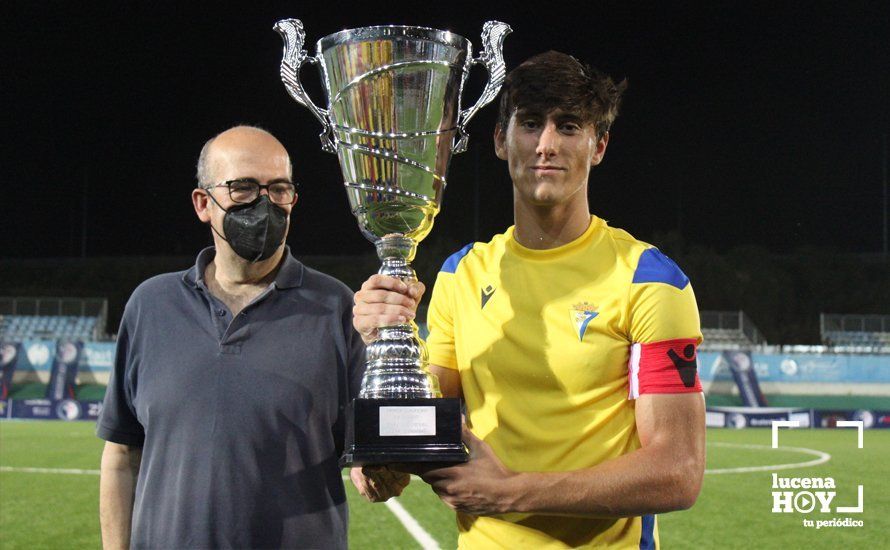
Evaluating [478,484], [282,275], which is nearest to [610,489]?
[478,484]

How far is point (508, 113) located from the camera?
7.09 feet

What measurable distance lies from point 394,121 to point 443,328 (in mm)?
563

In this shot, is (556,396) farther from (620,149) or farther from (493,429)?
(620,149)

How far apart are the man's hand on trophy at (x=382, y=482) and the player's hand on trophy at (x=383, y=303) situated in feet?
1.10

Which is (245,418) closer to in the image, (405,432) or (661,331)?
(405,432)

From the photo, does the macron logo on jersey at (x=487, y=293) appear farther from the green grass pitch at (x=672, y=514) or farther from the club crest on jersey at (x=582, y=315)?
the green grass pitch at (x=672, y=514)

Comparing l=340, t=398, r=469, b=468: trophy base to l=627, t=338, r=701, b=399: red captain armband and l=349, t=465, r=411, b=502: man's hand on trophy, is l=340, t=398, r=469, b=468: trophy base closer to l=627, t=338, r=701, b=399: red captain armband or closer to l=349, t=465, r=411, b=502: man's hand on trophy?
l=349, t=465, r=411, b=502: man's hand on trophy

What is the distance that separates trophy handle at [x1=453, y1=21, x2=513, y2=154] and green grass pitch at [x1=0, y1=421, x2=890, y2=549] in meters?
4.71

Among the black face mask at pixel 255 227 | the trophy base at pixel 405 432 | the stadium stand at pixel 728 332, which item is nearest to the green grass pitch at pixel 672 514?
the black face mask at pixel 255 227

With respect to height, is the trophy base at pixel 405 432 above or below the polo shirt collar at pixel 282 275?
below

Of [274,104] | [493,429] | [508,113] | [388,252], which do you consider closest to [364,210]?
[388,252]

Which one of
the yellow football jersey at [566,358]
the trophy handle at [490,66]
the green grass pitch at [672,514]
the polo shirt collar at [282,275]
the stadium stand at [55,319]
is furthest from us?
the stadium stand at [55,319]

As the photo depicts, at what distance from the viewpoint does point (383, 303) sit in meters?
2.06

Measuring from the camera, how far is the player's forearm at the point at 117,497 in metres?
2.69
